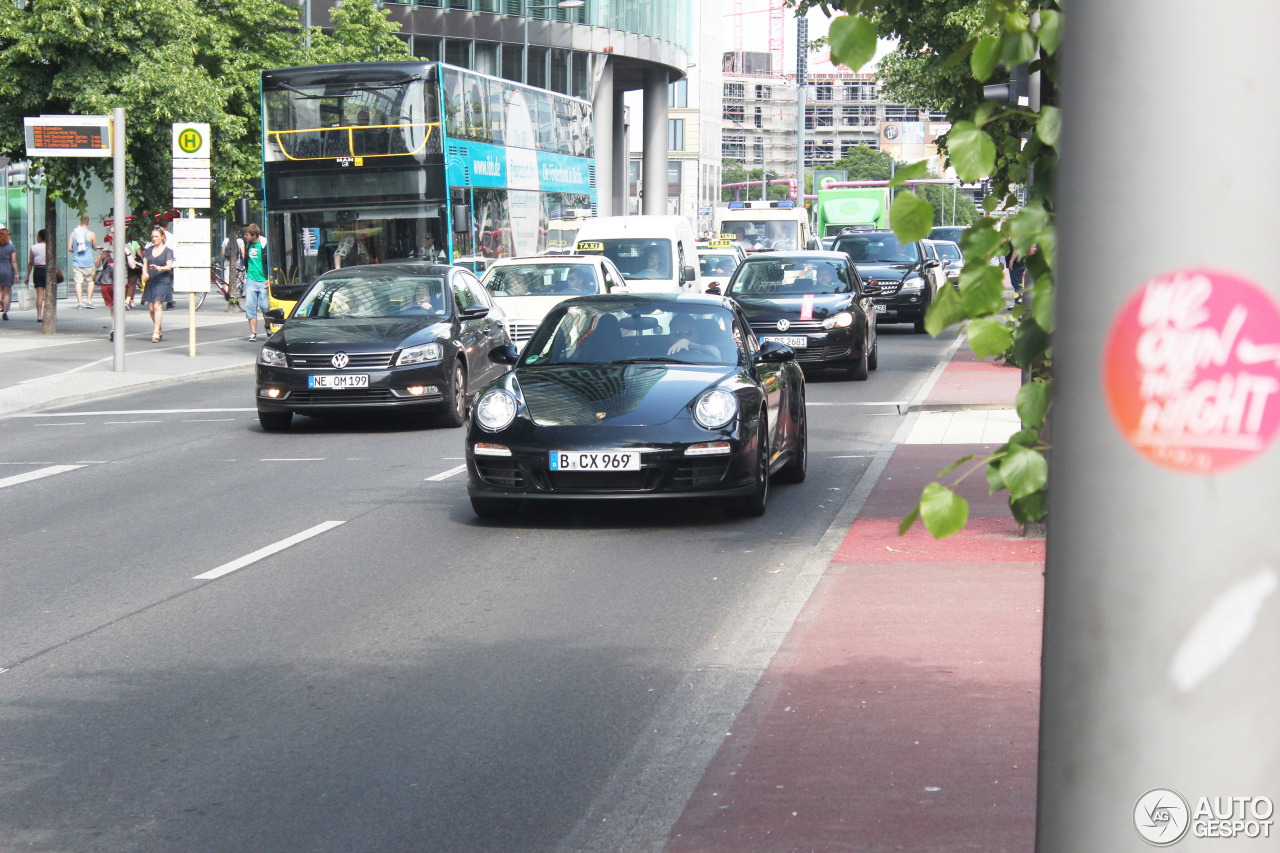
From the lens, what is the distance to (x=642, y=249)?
2688 centimetres

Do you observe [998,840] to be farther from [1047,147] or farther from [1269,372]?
[1269,372]

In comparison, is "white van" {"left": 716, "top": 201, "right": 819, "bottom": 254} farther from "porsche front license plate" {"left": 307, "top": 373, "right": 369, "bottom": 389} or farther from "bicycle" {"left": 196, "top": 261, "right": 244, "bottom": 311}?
"porsche front license plate" {"left": 307, "top": 373, "right": 369, "bottom": 389}

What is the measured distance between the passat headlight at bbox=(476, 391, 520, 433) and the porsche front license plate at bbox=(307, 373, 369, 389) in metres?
5.31

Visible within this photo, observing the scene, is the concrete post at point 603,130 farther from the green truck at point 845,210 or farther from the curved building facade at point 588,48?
the green truck at point 845,210

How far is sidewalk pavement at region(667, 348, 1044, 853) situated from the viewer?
14.5 ft

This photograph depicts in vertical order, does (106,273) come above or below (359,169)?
below

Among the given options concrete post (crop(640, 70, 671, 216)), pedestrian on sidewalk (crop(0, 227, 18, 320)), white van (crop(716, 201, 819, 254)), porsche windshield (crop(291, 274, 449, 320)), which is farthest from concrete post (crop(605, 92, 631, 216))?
porsche windshield (crop(291, 274, 449, 320))

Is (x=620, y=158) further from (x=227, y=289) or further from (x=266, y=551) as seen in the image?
(x=266, y=551)

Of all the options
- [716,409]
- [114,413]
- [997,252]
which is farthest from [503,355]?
[997,252]

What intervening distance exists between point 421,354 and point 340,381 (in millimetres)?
814

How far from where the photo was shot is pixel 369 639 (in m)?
7.07

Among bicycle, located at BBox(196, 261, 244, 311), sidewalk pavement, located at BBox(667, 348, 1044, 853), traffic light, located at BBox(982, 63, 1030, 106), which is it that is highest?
traffic light, located at BBox(982, 63, 1030, 106)

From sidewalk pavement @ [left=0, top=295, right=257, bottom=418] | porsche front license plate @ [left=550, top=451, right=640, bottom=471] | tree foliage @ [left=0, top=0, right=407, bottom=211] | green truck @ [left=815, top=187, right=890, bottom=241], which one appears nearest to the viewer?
porsche front license plate @ [left=550, top=451, right=640, bottom=471]

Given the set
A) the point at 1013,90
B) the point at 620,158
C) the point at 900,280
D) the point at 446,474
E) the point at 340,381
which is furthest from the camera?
the point at 620,158
